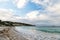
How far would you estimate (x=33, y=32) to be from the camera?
420cm

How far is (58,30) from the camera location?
143 inches

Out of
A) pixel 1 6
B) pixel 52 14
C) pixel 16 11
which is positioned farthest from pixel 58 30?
pixel 1 6

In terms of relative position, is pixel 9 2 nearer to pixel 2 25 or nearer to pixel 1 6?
pixel 1 6

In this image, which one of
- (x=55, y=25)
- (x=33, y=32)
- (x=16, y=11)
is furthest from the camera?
(x=33, y=32)

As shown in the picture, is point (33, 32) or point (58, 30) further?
point (33, 32)

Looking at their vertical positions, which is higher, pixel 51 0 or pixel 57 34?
pixel 51 0

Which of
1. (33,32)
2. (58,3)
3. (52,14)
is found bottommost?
(33,32)

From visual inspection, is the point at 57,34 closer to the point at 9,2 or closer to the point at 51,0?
the point at 51,0

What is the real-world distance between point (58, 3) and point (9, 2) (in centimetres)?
104

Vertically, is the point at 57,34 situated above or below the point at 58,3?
below

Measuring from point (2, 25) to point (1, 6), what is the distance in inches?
22.9

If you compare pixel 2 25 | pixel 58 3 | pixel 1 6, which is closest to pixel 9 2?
pixel 1 6

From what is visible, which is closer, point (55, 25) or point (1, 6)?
point (55, 25)

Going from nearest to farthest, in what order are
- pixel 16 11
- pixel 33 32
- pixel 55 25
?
pixel 55 25 → pixel 16 11 → pixel 33 32
